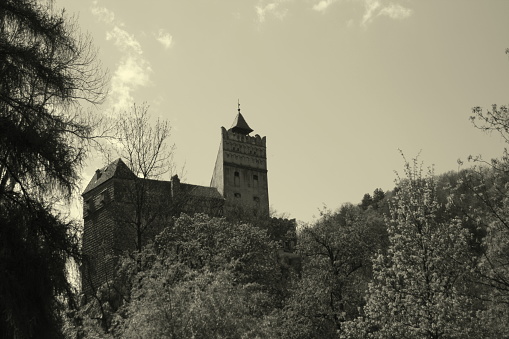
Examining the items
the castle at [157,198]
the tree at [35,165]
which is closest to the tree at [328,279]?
the castle at [157,198]

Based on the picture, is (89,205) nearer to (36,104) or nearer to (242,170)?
(242,170)

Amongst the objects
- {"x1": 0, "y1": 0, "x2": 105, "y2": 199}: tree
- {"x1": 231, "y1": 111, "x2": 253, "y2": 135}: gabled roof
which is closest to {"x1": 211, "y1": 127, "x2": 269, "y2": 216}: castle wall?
{"x1": 231, "y1": 111, "x2": 253, "y2": 135}: gabled roof

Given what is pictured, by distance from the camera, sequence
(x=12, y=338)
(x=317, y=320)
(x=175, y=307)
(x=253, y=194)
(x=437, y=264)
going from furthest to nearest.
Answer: (x=253, y=194) < (x=317, y=320) < (x=437, y=264) < (x=175, y=307) < (x=12, y=338)

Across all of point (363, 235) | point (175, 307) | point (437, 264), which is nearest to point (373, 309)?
point (437, 264)

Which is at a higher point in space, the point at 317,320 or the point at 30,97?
the point at 30,97

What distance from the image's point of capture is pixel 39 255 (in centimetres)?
984

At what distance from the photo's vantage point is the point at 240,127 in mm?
76812

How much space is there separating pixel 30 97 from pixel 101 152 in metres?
1.94

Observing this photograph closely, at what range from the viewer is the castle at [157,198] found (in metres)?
30.4

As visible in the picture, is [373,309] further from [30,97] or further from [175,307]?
[30,97]

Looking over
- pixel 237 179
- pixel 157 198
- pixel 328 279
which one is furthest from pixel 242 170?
pixel 328 279

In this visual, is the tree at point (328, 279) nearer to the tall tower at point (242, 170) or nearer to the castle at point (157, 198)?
the castle at point (157, 198)

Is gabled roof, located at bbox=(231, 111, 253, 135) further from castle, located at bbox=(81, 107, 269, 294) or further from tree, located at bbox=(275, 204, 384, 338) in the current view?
tree, located at bbox=(275, 204, 384, 338)

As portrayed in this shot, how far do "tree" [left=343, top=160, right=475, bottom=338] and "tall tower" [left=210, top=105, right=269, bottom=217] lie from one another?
1781 inches
